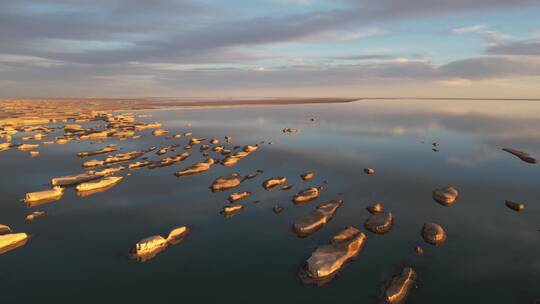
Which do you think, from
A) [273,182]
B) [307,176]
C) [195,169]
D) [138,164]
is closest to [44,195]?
[138,164]

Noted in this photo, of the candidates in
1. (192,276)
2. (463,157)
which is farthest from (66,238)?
(463,157)

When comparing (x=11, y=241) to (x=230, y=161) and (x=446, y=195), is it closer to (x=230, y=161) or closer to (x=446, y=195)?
(x=230, y=161)

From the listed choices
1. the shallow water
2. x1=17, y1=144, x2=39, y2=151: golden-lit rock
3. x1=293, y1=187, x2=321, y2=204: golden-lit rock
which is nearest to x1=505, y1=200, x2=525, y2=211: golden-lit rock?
the shallow water

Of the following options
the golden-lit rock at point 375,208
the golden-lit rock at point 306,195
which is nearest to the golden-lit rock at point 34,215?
the golden-lit rock at point 306,195

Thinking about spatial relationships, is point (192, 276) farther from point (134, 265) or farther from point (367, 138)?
point (367, 138)

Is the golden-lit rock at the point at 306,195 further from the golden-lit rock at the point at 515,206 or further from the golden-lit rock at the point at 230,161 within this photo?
the golden-lit rock at the point at 515,206
